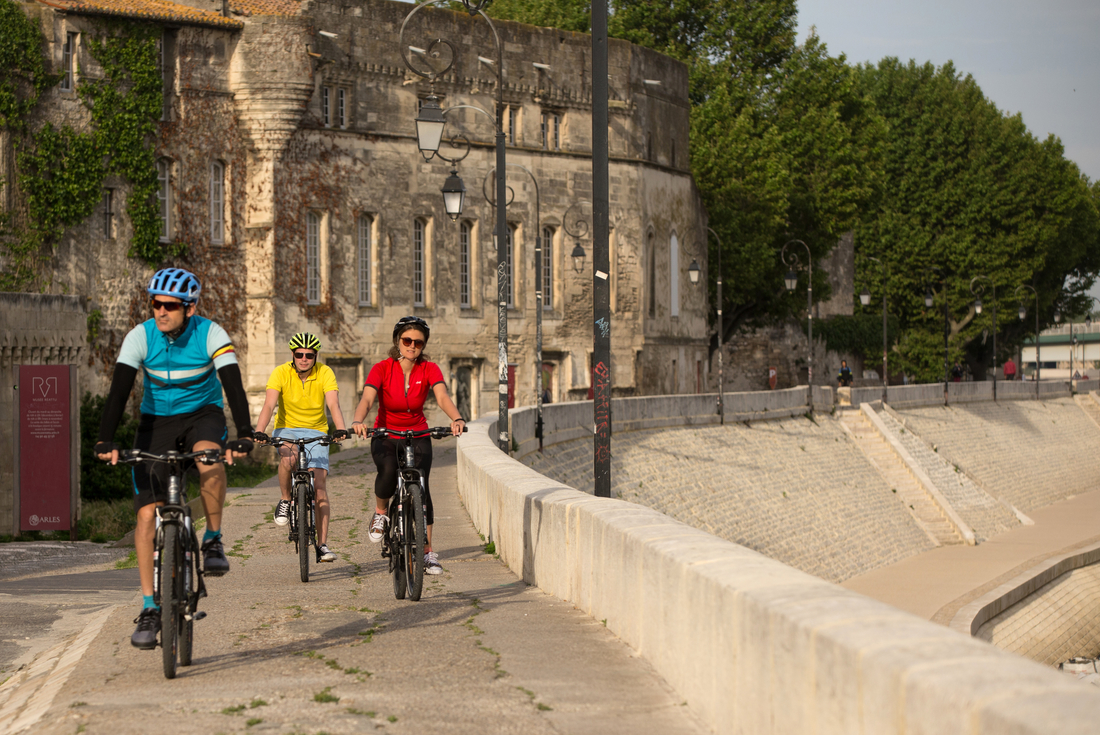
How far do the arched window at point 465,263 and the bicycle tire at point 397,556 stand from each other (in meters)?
31.2

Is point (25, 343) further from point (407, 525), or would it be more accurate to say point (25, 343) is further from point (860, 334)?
point (860, 334)

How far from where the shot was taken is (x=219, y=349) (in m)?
6.96

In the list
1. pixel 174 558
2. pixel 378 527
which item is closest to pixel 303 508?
pixel 378 527

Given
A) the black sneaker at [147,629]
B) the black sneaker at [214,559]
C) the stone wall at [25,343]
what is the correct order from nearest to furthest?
1. the black sneaker at [147,629]
2. the black sneaker at [214,559]
3. the stone wall at [25,343]

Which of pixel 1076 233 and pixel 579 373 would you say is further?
pixel 1076 233

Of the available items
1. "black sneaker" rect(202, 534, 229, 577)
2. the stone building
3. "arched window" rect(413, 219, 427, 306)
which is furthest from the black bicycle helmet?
"arched window" rect(413, 219, 427, 306)

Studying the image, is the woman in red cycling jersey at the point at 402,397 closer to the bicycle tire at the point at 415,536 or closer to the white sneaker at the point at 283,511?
the bicycle tire at the point at 415,536

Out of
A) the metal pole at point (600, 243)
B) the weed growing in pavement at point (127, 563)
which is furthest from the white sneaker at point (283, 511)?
the weed growing in pavement at point (127, 563)

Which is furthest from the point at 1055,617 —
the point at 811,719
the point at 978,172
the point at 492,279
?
the point at 978,172

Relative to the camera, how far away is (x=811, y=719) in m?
4.55

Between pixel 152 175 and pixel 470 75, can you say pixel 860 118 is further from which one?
pixel 152 175

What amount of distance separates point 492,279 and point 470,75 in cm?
612

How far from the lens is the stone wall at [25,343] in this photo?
19922 millimetres

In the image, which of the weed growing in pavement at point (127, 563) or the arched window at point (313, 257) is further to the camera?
the arched window at point (313, 257)
